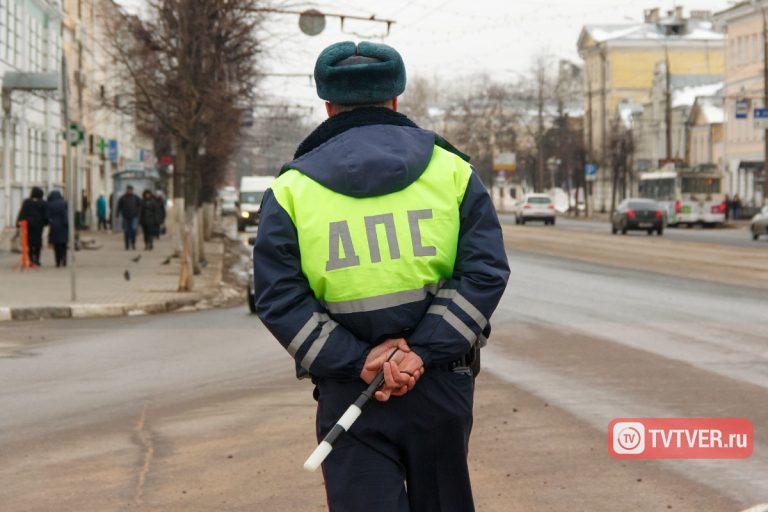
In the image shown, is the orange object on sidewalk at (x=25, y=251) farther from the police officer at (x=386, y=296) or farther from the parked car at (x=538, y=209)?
the parked car at (x=538, y=209)

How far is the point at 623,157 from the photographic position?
3504 inches

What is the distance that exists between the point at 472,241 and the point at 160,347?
37.2 feet

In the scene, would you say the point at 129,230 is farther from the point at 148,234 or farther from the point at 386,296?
the point at 386,296

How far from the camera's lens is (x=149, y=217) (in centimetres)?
4072

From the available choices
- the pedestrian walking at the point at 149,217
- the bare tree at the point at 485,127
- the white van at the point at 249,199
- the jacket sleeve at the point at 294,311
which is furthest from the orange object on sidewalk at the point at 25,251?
the bare tree at the point at 485,127

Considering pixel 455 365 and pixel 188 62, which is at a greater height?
pixel 188 62

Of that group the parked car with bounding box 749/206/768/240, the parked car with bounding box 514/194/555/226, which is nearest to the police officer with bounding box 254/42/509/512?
the parked car with bounding box 749/206/768/240

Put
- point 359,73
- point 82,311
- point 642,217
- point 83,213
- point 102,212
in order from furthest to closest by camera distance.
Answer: point 102,212, point 83,213, point 642,217, point 82,311, point 359,73

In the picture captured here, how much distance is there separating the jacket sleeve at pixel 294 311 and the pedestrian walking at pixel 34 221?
89.8 ft

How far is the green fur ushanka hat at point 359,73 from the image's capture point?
392 centimetres

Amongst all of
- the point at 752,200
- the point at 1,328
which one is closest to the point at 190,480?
the point at 1,328

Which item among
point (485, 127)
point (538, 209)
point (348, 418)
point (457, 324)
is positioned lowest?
point (348, 418)
